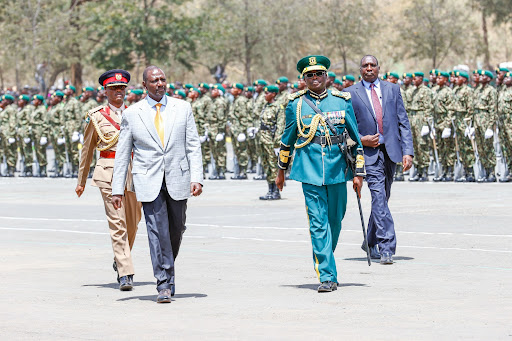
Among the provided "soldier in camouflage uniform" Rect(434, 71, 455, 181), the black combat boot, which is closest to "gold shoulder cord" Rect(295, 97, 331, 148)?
the black combat boot

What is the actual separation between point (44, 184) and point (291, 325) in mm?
19697

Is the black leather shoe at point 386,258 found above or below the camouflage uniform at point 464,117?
below

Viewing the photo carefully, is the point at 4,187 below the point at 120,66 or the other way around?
below

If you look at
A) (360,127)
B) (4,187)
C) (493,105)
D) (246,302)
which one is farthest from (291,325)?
(4,187)

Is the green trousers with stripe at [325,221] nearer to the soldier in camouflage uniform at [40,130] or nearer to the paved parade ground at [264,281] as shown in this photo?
the paved parade ground at [264,281]

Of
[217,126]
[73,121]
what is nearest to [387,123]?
[217,126]

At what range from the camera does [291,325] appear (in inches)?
333

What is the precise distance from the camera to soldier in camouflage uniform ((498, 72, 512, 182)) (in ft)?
77.3

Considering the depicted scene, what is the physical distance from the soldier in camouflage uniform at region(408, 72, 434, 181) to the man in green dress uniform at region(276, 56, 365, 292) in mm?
14262

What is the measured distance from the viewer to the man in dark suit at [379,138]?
12.1 meters

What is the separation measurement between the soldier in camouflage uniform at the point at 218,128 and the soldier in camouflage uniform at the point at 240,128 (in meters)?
0.25

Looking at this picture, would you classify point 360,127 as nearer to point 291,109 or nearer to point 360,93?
point 360,93

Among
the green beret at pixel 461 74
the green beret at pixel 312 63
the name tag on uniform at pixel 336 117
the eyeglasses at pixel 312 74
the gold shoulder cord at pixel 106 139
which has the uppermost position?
the green beret at pixel 461 74

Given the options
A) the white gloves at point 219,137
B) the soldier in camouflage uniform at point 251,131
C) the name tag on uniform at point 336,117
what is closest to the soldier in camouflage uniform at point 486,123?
the soldier in camouflage uniform at point 251,131
